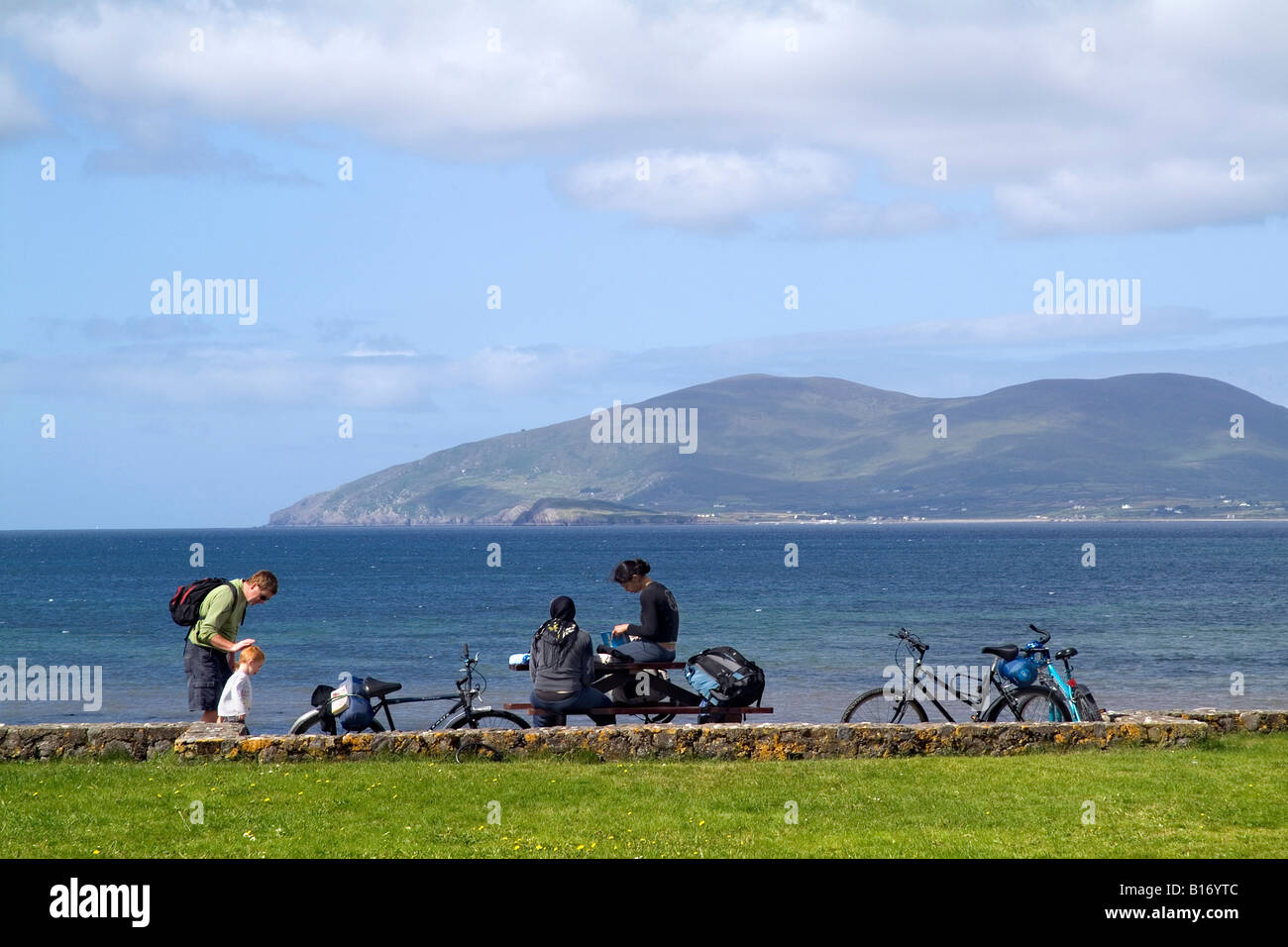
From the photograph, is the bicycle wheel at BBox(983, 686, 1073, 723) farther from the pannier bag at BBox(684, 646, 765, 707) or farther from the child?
the child

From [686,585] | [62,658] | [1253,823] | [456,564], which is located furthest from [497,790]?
[456,564]

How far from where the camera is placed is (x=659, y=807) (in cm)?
1012

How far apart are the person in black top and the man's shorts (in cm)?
417

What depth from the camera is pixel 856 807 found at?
10.2m

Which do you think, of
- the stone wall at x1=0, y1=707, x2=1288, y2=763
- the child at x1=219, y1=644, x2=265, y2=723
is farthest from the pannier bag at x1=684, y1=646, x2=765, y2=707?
the child at x1=219, y1=644, x2=265, y2=723

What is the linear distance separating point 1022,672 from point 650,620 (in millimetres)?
4162

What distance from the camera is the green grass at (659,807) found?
345 inches

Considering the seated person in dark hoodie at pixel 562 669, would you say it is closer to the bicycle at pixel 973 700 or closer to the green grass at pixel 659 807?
the green grass at pixel 659 807

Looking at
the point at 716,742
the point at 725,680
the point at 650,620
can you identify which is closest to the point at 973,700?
the point at 725,680

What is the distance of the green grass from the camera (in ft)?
28.8

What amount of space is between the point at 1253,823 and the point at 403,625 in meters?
50.9

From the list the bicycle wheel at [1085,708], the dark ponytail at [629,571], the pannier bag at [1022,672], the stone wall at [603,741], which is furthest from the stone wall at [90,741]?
the bicycle wheel at [1085,708]
